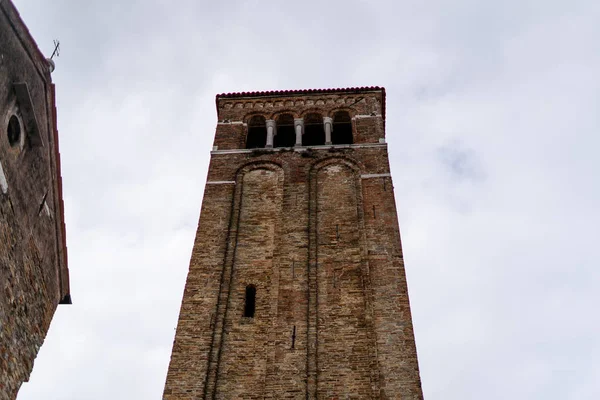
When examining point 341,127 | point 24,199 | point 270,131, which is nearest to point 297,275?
point 24,199

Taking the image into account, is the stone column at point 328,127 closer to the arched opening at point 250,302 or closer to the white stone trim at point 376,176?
the white stone trim at point 376,176

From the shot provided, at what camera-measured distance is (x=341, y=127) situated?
71.6ft

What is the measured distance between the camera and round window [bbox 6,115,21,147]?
35.9 feet

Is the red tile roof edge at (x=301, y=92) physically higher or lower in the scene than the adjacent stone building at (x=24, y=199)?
higher

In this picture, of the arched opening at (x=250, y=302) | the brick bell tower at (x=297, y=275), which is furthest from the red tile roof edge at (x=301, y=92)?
the arched opening at (x=250, y=302)

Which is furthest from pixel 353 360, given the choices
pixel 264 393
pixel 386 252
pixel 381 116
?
pixel 381 116

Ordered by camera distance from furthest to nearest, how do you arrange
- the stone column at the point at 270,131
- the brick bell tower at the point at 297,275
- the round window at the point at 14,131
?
the stone column at the point at 270,131 < the brick bell tower at the point at 297,275 < the round window at the point at 14,131

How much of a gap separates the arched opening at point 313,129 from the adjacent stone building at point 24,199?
9.90m

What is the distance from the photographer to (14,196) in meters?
11.1

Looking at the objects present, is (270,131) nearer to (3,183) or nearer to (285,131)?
(285,131)

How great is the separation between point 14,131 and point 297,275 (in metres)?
6.90

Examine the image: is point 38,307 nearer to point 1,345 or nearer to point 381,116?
point 1,345

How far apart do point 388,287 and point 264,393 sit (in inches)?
148

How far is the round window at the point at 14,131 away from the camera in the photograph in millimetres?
10945
